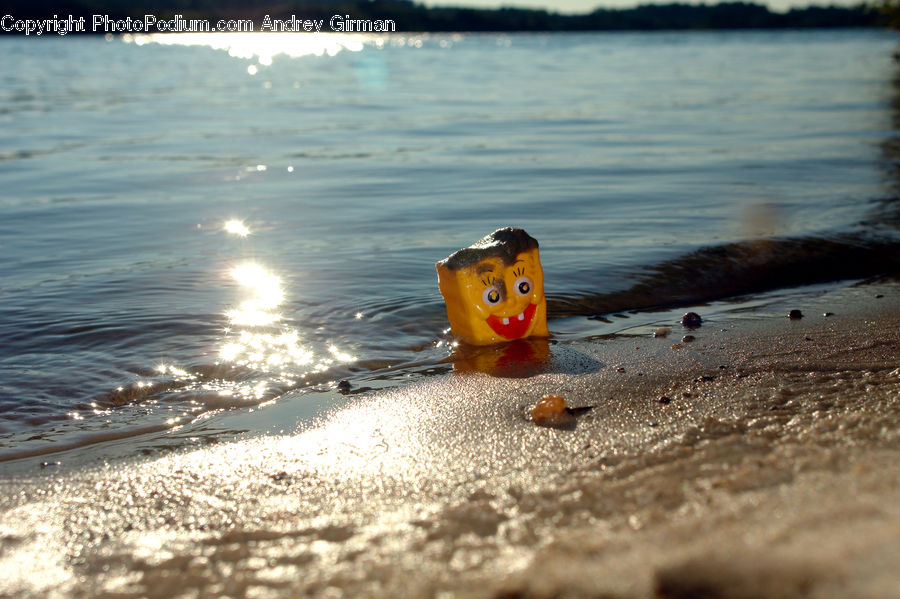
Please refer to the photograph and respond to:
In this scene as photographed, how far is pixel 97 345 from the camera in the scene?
15.8 feet

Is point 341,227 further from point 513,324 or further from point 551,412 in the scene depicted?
point 551,412

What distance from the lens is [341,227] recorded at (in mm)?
7957

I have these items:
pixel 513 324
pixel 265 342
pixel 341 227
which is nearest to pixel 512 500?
pixel 513 324

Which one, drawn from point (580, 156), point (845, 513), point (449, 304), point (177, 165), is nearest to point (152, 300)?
point (449, 304)

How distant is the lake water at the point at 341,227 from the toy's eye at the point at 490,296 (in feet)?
1.33

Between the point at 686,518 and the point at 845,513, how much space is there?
1.29 ft

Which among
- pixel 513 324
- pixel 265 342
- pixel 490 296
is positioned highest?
pixel 490 296

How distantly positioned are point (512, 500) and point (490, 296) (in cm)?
183

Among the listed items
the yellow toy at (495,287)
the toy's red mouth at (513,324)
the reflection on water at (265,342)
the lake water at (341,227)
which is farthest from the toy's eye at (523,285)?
the reflection on water at (265,342)

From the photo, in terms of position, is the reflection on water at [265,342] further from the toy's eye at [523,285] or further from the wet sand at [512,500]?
the toy's eye at [523,285]

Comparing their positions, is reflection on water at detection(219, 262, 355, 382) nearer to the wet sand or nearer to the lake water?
the lake water

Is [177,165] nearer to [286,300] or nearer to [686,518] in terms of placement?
[286,300]

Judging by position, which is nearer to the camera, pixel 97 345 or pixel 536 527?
pixel 536 527

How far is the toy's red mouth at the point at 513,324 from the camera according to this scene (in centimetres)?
440
